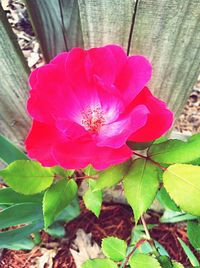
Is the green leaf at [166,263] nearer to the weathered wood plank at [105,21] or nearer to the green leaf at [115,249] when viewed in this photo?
the green leaf at [115,249]

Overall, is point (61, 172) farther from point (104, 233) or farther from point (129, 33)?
point (104, 233)

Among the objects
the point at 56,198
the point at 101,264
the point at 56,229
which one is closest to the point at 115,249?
the point at 101,264

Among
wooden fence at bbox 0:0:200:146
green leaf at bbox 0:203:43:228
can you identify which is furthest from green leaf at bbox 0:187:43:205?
wooden fence at bbox 0:0:200:146

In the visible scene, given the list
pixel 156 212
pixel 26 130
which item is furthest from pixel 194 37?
pixel 156 212

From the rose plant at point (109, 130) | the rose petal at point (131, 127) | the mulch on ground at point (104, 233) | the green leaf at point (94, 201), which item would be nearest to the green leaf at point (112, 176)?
the rose plant at point (109, 130)

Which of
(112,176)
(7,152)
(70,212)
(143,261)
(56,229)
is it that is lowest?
(56,229)

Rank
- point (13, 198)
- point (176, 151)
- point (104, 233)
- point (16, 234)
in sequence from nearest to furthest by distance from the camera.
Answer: point (176, 151) → point (13, 198) → point (16, 234) → point (104, 233)
